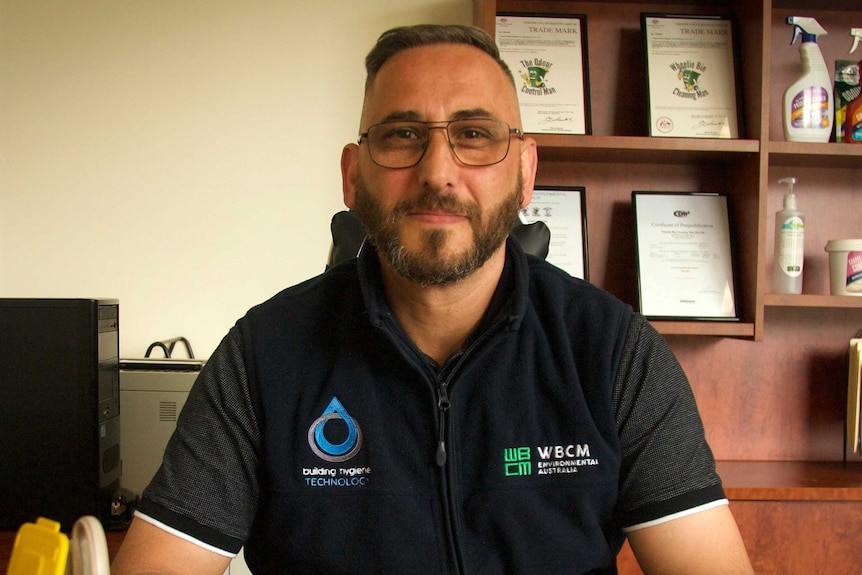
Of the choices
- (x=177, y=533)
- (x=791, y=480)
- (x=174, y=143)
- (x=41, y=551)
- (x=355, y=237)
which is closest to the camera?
(x=41, y=551)

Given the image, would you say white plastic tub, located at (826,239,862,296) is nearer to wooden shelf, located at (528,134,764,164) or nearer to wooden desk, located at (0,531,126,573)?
wooden shelf, located at (528,134,764,164)

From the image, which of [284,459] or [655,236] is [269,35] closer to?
[655,236]

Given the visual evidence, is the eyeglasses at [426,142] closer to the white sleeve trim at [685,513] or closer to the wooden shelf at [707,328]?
the white sleeve trim at [685,513]

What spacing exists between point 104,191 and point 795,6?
202 centimetres

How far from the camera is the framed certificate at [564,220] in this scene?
6.45 ft

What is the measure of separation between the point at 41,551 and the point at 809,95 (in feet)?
6.53

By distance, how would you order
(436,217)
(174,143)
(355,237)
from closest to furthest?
(436,217) < (355,237) < (174,143)

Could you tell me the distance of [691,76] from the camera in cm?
196

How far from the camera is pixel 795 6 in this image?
2016 mm

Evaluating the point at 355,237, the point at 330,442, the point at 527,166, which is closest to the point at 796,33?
the point at 527,166

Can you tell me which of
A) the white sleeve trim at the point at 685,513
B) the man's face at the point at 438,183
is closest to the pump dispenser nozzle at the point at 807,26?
the man's face at the point at 438,183

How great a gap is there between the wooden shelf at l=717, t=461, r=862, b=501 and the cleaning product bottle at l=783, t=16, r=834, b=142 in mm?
881

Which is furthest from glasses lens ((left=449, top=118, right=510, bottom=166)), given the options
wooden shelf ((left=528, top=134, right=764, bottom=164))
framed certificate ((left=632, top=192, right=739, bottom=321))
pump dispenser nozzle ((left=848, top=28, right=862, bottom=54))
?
pump dispenser nozzle ((left=848, top=28, right=862, bottom=54))
